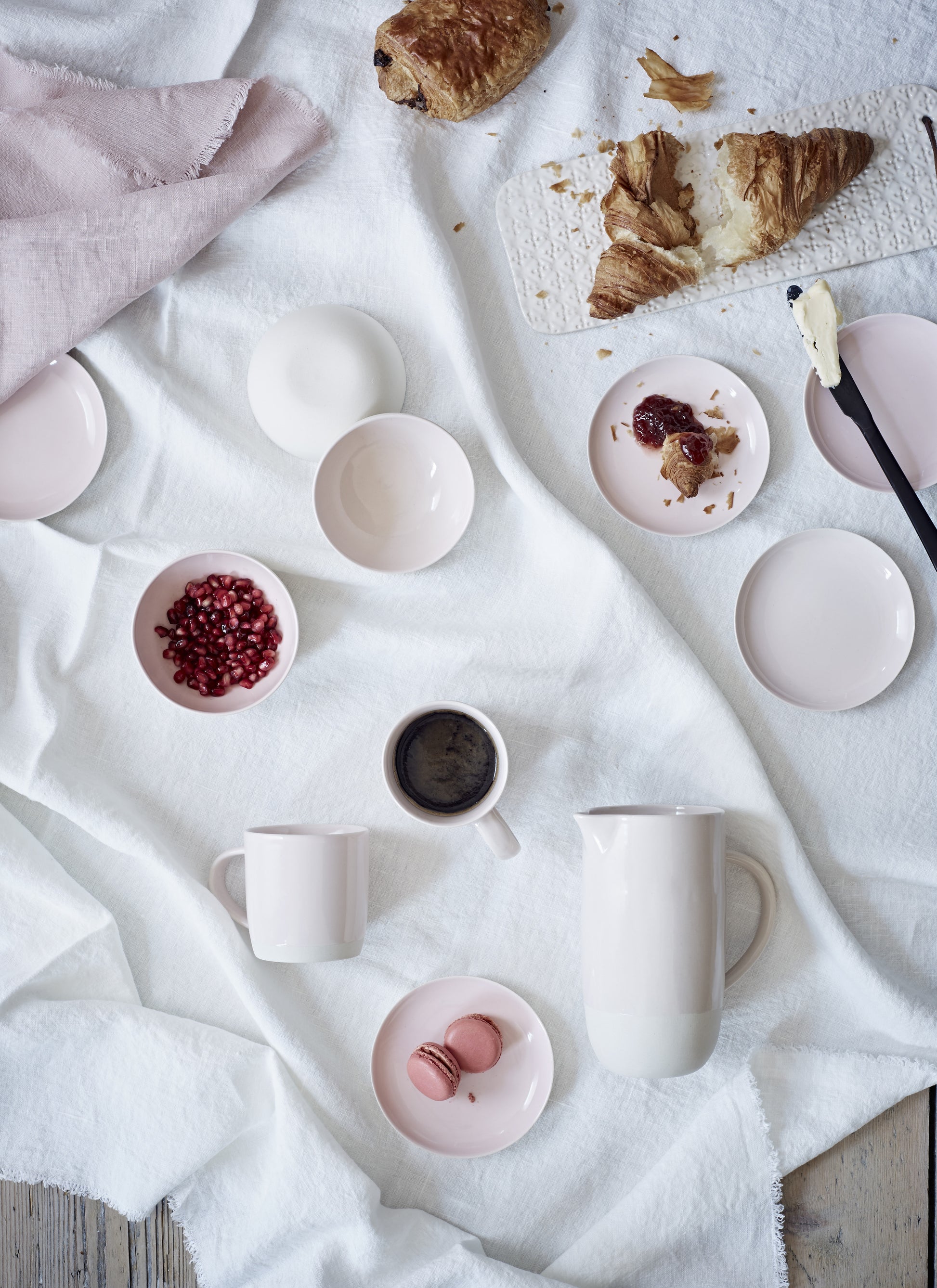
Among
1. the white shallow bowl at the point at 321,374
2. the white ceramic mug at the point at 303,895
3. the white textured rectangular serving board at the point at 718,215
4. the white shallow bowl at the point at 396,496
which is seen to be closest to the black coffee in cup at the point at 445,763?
the white ceramic mug at the point at 303,895

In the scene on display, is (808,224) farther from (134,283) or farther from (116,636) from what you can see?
(116,636)

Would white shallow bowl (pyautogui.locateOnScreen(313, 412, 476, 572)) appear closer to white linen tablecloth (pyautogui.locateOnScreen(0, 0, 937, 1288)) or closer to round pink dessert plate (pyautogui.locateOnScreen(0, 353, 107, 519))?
white linen tablecloth (pyautogui.locateOnScreen(0, 0, 937, 1288))

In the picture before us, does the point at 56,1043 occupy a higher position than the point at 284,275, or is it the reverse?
the point at 284,275

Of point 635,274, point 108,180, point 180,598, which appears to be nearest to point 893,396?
point 635,274

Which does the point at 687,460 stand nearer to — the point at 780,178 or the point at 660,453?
the point at 660,453

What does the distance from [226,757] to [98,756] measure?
0.20m

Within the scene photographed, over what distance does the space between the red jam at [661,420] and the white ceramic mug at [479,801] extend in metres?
0.48

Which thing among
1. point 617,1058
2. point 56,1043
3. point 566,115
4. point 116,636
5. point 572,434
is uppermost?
point 566,115

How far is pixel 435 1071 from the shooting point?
4.31 feet

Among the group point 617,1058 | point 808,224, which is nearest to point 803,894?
point 617,1058

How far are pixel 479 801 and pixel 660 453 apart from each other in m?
0.58

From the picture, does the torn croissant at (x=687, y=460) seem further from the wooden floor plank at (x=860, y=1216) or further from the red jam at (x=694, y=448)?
the wooden floor plank at (x=860, y=1216)

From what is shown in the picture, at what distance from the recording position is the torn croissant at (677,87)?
1.38 metres

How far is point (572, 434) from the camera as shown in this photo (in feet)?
4.60
